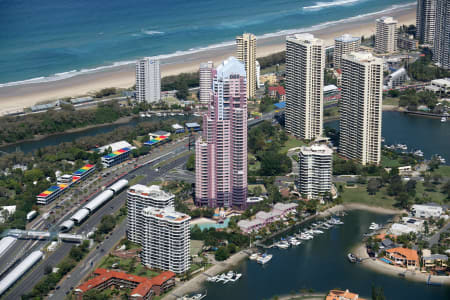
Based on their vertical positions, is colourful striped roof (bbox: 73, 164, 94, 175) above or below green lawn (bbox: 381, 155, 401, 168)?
above

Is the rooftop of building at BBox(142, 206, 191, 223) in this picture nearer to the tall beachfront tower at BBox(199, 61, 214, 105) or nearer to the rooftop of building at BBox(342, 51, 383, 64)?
the rooftop of building at BBox(342, 51, 383, 64)

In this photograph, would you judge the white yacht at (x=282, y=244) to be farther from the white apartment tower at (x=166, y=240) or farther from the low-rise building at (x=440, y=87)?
the low-rise building at (x=440, y=87)

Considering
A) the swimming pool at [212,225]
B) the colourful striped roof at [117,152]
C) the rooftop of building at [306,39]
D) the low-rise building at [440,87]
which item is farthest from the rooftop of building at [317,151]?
the low-rise building at [440,87]

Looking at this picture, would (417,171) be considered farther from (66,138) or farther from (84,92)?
(84,92)

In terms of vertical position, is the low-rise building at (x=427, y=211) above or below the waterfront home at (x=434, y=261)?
above

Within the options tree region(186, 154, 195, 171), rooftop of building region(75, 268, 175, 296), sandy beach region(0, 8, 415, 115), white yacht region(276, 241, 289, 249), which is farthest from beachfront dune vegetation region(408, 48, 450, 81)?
rooftop of building region(75, 268, 175, 296)

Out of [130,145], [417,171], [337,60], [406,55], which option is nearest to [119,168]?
[130,145]
